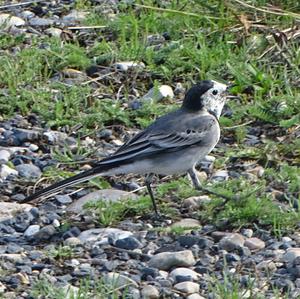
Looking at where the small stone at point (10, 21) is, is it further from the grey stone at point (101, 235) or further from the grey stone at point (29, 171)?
the grey stone at point (101, 235)

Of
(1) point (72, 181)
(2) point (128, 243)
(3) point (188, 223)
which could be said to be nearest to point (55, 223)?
(1) point (72, 181)

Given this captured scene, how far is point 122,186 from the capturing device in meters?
8.05

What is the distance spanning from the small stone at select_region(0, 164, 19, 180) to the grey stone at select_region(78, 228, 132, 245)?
1036 mm

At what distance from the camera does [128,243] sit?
7055 mm

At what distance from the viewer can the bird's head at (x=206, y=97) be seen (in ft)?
26.6

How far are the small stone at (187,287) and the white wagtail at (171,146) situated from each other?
1081 millimetres

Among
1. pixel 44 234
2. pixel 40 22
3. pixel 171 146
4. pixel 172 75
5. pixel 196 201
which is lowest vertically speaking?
pixel 40 22

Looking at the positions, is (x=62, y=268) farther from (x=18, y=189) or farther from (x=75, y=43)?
(x=75, y=43)

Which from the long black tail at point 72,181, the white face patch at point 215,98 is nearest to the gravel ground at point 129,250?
the long black tail at point 72,181

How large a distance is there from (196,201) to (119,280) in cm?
138

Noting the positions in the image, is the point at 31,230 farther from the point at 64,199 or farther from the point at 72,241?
the point at 64,199

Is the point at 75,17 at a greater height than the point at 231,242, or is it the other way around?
the point at 231,242

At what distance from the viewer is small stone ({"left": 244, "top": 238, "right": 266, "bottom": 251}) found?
275 inches

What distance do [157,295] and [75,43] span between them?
A: 4207 millimetres
